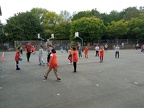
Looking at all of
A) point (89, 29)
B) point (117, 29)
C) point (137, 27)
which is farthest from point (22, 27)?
point (137, 27)

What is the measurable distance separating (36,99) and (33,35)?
164 feet

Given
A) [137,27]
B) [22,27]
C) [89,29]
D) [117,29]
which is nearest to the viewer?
[89,29]

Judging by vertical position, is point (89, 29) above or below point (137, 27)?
below

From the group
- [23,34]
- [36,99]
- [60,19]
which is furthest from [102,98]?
[60,19]

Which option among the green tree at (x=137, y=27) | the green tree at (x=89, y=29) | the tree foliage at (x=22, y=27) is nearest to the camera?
the green tree at (x=89, y=29)

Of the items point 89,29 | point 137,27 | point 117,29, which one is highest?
point 137,27

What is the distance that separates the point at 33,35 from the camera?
181ft

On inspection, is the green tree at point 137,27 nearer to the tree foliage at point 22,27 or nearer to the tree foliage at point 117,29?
the tree foliage at point 117,29

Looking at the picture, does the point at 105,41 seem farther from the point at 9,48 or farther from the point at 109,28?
the point at 9,48

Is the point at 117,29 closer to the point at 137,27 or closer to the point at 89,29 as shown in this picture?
the point at 137,27

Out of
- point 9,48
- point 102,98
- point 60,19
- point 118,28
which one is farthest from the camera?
point 60,19

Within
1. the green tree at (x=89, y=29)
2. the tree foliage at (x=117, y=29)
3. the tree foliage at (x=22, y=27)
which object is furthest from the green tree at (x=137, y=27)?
the tree foliage at (x=22, y=27)

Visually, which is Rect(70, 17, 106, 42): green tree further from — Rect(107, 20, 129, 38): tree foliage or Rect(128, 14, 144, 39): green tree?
Rect(128, 14, 144, 39): green tree

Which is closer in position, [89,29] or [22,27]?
[89,29]
